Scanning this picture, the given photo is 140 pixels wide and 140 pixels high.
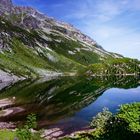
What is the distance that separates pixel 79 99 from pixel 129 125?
4198 inches

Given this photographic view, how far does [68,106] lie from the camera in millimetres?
135250

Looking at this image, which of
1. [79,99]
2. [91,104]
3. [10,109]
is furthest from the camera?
[79,99]

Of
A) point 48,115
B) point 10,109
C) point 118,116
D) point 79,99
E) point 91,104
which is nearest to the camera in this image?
point 118,116

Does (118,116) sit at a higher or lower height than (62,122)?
higher

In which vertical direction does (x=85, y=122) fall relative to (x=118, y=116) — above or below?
below

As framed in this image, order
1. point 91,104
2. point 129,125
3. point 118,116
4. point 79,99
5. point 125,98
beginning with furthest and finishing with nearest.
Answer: point 125,98, point 79,99, point 91,104, point 118,116, point 129,125

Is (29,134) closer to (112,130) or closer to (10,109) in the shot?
(112,130)

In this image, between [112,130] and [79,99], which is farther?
[79,99]

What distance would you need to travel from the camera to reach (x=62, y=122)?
10144 cm

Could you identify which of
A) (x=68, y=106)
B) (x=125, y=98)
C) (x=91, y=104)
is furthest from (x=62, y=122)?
(x=125, y=98)

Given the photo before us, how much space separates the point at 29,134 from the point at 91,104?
8651 centimetres

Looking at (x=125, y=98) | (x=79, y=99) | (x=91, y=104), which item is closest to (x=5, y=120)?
(x=91, y=104)

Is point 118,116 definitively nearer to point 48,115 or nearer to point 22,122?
point 22,122

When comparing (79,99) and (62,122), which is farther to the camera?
(79,99)
